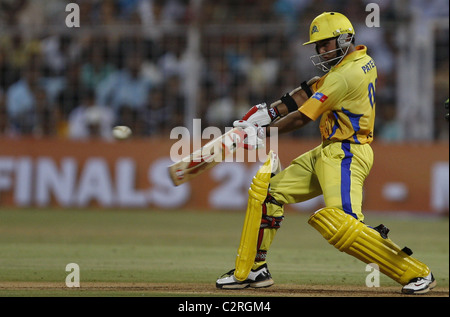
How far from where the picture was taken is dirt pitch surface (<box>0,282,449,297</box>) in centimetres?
700

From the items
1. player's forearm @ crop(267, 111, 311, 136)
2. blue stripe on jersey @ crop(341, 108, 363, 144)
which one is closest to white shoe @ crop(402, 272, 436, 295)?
blue stripe on jersey @ crop(341, 108, 363, 144)

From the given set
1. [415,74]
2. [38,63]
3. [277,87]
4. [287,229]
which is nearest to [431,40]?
[415,74]

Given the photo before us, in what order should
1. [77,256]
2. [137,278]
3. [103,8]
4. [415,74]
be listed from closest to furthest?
[137,278] < [77,256] < [415,74] < [103,8]

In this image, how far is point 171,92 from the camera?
15.0m

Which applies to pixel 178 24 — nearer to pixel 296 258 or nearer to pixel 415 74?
pixel 415 74

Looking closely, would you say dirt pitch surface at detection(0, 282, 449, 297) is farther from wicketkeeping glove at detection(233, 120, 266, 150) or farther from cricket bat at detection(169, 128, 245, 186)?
wicketkeeping glove at detection(233, 120, 266, 150)

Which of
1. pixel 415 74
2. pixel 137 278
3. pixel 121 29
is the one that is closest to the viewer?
pixel 137 278

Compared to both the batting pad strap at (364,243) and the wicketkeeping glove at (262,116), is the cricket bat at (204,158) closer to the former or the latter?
the wicketkeeping glove at (262,116)

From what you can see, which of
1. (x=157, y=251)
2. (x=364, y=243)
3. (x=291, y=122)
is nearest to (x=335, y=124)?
(x=291, y=122)

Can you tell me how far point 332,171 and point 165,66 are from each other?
28.0 ft

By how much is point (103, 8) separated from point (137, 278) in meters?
9.46

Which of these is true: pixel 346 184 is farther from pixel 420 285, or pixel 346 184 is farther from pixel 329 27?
pixel 329 27

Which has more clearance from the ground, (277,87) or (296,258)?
(277,87)

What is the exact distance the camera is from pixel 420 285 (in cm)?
695
